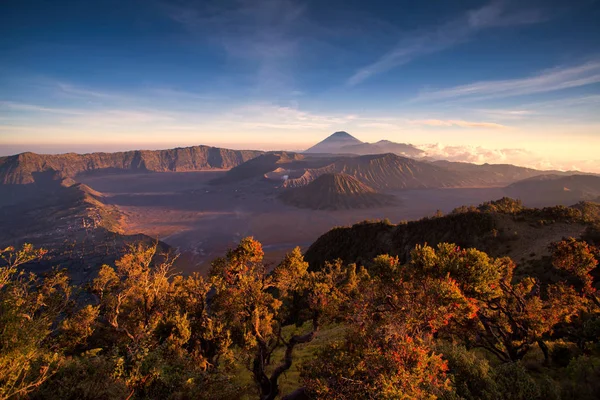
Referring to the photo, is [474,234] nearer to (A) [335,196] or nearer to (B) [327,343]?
(B) [327,343]

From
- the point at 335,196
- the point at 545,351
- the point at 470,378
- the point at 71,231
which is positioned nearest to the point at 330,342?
the point at 470,378

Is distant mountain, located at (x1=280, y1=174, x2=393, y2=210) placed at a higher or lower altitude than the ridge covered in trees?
lower

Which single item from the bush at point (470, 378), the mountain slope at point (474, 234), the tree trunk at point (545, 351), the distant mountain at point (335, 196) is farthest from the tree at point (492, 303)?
the distant mountain at point (335, 196)

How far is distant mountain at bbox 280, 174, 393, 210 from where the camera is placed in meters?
176

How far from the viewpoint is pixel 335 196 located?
18075 cm

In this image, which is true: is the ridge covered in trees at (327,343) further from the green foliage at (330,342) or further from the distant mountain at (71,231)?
the distant mountain at (71,231)

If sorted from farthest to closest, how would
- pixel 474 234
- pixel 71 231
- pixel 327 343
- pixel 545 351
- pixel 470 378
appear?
pixel 71 231 → pixel 474 234 → pixel 327 343 → pixel 545 351 → pixel 470 378

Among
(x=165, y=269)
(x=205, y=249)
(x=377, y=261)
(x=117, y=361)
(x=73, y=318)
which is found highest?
(x=377, y=261)

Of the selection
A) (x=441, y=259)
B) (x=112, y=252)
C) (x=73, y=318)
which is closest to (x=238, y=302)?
(x=441, y=259)

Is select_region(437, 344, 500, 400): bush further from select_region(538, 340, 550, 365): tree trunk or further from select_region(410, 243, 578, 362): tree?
select_region(538, 340, 550, 365): tree trunk

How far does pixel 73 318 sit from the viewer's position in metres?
17.7

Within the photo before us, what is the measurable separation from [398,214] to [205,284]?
509 feet

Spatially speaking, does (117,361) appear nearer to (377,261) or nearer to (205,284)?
(205,284)

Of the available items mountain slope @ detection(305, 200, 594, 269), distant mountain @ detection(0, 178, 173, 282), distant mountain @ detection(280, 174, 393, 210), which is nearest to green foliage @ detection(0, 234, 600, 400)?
mountain slope @ detection(305, 200, 594, 269)
